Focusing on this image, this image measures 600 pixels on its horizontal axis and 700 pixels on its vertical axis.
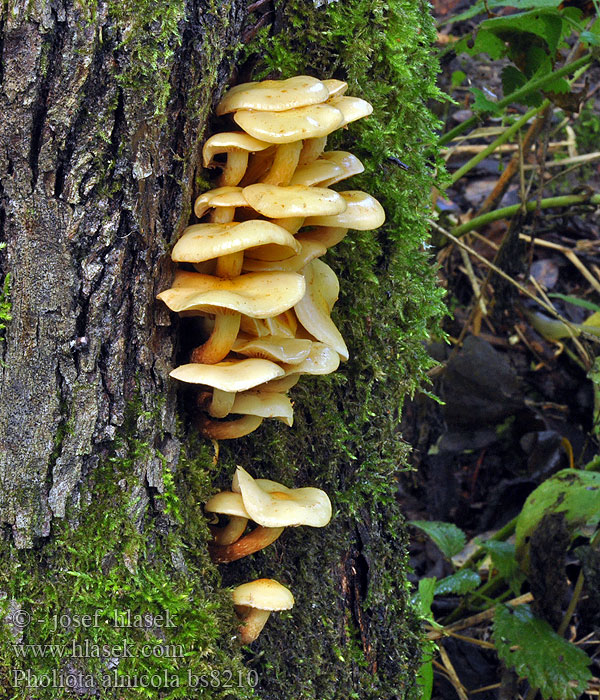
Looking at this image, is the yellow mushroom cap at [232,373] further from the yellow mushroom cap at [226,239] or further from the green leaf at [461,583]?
the green leaf at [461,583]

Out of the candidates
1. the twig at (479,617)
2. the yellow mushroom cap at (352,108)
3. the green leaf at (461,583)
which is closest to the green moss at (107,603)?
the yellow mushroom cap at (352,108)

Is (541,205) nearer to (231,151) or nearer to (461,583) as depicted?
(461,583)

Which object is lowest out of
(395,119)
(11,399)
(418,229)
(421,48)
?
(11,399)

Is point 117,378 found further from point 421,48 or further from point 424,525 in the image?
point 424,525

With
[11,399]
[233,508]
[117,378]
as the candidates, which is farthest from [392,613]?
[11,399]

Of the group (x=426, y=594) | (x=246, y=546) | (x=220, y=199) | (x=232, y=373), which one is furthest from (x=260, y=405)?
(x=426, y=594)

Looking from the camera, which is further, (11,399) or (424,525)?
(424,525)
